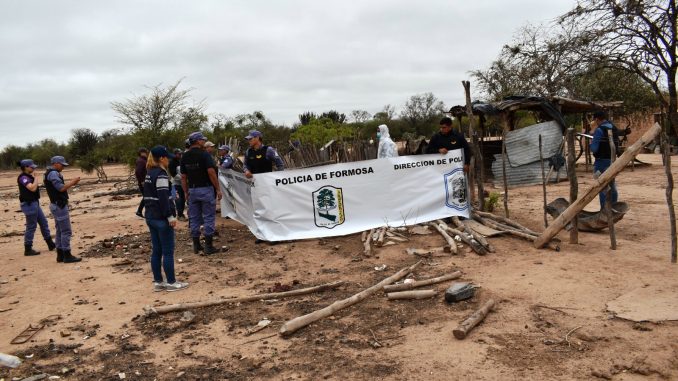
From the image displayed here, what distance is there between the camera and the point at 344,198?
328 inches

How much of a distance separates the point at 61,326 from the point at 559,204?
7265 mm

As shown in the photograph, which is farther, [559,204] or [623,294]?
[559,204]

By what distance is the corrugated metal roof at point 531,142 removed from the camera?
14.4 meters

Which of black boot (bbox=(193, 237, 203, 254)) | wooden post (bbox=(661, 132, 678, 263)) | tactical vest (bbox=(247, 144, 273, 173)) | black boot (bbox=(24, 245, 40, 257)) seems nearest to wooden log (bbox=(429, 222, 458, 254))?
wooden post (bbox=(661, 132, 678, 263))

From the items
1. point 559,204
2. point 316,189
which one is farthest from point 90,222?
point 559,204

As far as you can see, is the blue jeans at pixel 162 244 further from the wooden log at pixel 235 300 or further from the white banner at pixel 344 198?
the white banner at pixel 344 198

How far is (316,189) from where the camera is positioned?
832 cm

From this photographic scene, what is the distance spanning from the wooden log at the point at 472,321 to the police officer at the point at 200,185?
4.74 meters

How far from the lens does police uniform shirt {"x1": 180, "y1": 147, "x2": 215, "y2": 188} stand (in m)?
7.87

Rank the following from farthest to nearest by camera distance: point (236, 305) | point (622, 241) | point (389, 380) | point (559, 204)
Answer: point (559, 204) → point (622, 241) → point (236, 305) → point (389, 380)

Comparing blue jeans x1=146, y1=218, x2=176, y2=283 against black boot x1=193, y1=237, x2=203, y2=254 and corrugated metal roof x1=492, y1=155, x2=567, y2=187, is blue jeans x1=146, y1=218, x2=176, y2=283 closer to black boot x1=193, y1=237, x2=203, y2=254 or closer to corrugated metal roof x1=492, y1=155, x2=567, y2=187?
black boot x1=193, y1=237, x2=203, y2=254

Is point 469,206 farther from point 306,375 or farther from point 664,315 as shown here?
point 306,375

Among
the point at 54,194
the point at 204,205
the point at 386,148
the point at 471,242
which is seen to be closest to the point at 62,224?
the point at 54,194

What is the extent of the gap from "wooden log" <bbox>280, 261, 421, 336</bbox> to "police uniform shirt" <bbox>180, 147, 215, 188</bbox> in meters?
3.60
